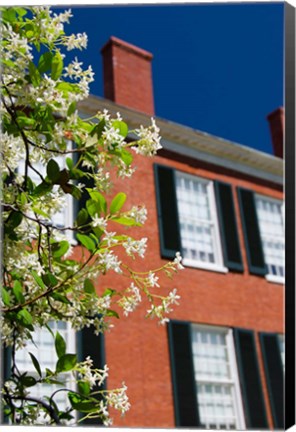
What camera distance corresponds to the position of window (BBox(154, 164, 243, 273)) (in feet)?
32.6

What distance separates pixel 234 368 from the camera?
9672 millimetres

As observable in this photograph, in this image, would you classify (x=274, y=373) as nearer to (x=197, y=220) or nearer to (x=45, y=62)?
(x=197, y=220)

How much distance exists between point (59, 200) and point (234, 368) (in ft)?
23.6

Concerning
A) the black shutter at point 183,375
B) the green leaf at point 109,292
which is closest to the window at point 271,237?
the black shutter at point 183,375

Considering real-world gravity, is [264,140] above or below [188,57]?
above

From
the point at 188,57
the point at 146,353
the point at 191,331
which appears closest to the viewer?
the point at 188,57

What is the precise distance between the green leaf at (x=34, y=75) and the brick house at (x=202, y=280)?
553cm

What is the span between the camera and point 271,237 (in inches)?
441

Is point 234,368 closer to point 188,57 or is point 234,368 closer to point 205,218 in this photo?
point 205,218

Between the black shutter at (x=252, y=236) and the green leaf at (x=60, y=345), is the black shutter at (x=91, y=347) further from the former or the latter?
the green leaf at (x=60, y=345)

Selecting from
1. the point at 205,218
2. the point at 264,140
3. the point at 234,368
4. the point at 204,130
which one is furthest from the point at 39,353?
the point at 264,140

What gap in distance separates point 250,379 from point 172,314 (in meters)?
1.44

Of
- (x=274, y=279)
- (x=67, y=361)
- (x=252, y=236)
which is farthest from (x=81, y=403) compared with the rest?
(x=274, y=279)

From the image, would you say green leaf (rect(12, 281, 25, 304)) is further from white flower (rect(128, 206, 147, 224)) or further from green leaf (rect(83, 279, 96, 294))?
white flower (rect(128, 206, 147, 224))
